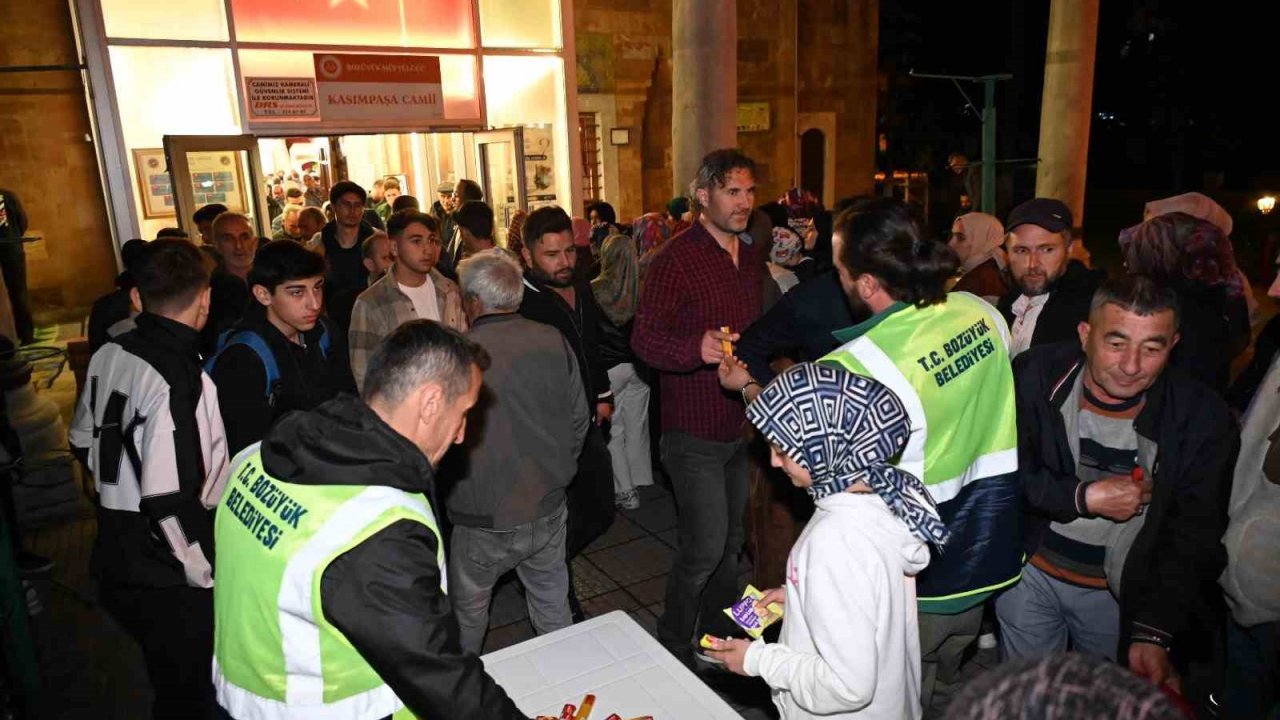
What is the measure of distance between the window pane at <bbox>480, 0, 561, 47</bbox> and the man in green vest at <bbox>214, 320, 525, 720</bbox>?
8.93 meters

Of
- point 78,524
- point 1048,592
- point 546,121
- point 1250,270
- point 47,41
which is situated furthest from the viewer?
point 1250,270

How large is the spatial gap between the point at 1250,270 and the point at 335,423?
19.7 meters

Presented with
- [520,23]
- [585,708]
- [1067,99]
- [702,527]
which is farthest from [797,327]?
[1067,99]

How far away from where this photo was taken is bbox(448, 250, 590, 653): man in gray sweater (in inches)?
133

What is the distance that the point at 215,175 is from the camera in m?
7.93

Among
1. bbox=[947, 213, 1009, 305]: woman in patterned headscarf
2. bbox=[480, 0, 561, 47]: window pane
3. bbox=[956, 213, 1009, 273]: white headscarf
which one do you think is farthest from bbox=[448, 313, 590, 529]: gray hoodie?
bbox=[480, 0, 561, 47]: window pane

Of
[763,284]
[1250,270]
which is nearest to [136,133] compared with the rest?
[763,284]

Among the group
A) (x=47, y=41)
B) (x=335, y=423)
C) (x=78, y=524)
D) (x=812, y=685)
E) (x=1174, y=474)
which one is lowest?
(x=78, y=524)

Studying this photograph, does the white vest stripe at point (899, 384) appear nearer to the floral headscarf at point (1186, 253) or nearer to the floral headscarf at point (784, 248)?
the floral headscarf at point (1186, 253)

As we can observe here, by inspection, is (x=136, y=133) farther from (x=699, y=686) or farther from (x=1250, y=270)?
(x=1250, y=270)

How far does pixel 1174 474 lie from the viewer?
2.62 metres

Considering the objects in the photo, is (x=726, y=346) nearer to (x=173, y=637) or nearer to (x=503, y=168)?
(x=173, y=637)

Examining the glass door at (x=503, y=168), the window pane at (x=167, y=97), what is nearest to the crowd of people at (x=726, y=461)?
the window pane at (x=167, y=97)

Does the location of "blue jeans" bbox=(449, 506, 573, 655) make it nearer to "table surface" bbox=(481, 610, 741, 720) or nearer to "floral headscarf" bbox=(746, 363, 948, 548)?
"table surface" bbox=(481, 610, 741, 720)
